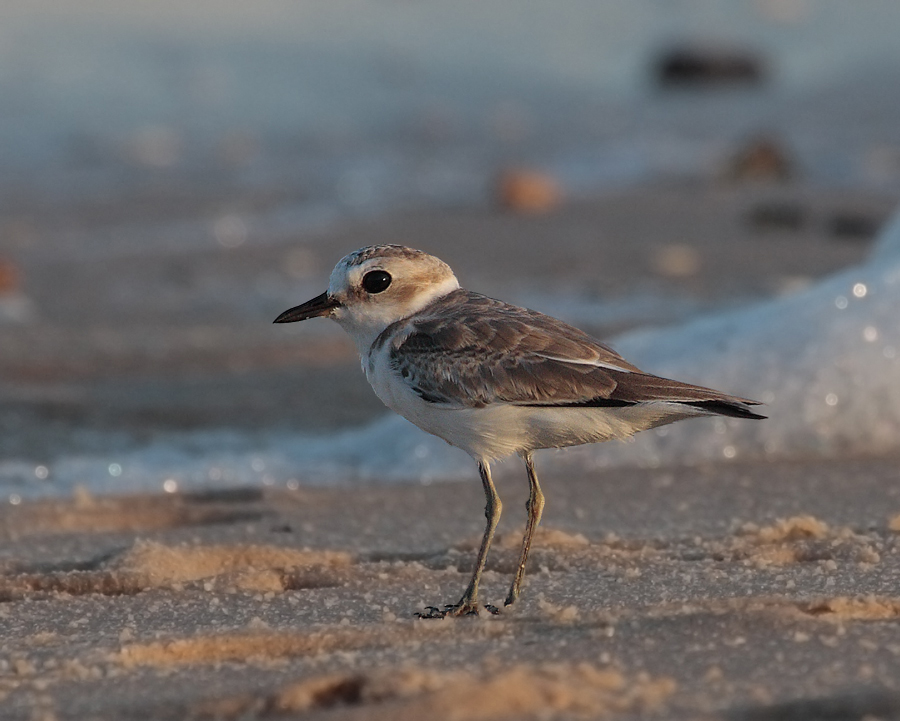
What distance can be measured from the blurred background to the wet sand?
870 mm

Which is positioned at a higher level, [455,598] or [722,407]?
[722,407]

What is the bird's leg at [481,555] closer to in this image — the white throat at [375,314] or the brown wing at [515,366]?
the brown wing at [515,366]

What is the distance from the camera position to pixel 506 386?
115 inches

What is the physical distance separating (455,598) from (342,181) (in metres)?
9.59

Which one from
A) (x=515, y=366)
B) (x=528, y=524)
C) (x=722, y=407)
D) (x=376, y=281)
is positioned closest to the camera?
(x=722, y=407)

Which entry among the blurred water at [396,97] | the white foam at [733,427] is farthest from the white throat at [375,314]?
the blurred water at [396,97]

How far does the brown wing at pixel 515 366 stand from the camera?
114 inches

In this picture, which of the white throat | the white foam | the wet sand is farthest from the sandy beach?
the white throat

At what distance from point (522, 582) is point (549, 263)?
17.5 ft

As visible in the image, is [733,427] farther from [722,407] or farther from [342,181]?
[342,181]

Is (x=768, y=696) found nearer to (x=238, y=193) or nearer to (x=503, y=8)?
(x=238, y=193)

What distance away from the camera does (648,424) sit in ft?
9.75

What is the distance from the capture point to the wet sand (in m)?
2.25

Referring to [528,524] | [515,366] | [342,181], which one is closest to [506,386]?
[515,366]
